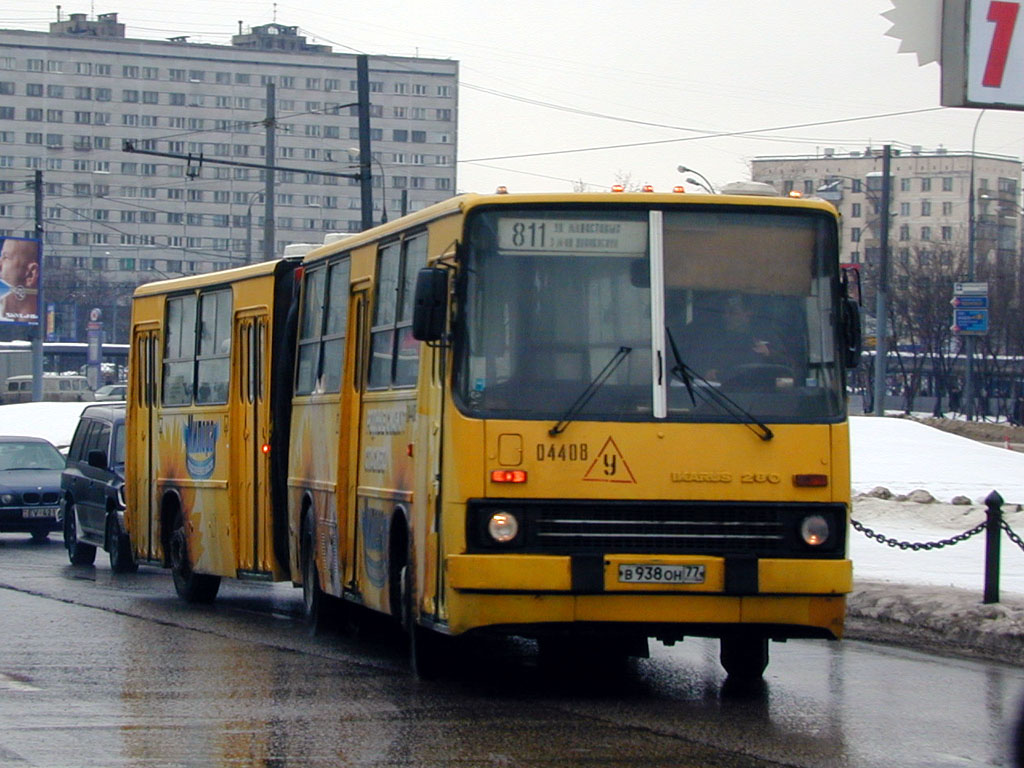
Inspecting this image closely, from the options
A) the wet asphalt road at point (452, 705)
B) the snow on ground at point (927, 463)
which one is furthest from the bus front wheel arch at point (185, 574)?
the snow on ground at point (927, 463)

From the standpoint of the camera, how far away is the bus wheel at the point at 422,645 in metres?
10.0

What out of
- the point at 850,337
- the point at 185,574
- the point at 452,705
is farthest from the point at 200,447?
the point at 850,337

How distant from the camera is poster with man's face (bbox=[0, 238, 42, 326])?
2168 inches

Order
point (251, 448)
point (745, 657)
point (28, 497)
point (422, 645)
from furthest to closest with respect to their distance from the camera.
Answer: point (28, 497) → point (251, 448) → point (745, 657) → point (422, 645)

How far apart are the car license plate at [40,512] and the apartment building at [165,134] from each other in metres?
122

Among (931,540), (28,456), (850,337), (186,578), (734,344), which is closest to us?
(734,344)

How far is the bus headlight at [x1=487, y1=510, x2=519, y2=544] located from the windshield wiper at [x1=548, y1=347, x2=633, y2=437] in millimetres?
495

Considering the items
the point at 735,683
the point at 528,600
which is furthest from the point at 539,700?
the point at 735,683

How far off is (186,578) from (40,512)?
8.70 meters

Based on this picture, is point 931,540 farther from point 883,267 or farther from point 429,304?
point 883,267

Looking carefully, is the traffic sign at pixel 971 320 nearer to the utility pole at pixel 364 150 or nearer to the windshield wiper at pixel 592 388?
the utility pole at pixel 364 150

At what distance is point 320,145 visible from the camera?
155 metres

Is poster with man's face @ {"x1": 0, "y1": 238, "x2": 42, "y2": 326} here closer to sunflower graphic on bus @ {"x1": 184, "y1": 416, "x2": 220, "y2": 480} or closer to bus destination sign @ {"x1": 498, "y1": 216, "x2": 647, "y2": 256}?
sunflower graphic on bus @ {"x1": 184, "y1": 416, "x2": 220, "y2": 480}

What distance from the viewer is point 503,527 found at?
901 cm
